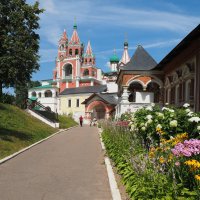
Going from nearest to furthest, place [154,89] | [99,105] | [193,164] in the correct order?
[193,164] < [154,89] < [99,105]

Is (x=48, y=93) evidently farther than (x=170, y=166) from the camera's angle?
Yes

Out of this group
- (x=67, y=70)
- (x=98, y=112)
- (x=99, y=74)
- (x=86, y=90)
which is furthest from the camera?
(x=99, y=74)

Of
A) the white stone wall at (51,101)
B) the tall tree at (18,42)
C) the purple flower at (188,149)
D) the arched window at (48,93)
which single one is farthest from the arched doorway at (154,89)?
the arched window at (48,93)

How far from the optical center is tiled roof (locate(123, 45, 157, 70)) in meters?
29.5

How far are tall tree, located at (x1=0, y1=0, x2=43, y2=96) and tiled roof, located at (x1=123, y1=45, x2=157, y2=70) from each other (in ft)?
24.6

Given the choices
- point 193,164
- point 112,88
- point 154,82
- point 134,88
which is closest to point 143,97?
point 154,82

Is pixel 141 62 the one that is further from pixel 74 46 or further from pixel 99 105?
pixel 74 46

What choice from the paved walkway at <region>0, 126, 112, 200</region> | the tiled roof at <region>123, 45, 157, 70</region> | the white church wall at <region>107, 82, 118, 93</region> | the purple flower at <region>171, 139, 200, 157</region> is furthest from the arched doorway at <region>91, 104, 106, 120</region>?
the purple flower at <region>171, 139, 200, 157</region>

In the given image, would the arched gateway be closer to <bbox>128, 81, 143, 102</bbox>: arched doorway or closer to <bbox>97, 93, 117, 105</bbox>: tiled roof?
<bbox>97, 93, 117, 105</bbox>: tiled roof

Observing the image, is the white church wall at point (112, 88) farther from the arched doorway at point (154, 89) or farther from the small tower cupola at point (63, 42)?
the arched doorway at point (154, 89)

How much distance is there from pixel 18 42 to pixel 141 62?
9.79 metres

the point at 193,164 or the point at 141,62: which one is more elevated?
the point at 141,62

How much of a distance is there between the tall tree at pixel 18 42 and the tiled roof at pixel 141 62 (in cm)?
749

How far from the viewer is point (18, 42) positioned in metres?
27.5
